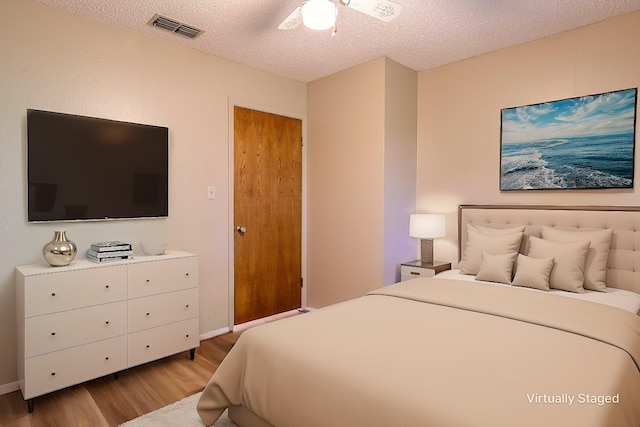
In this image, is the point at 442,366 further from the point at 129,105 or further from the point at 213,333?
the point at 129,105

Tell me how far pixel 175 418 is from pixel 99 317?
86 centimetres

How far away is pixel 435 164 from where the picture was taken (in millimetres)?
3863

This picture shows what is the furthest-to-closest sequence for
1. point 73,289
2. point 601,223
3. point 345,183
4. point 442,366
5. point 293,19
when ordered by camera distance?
point 345,183, point 601,223, point 73,289, point 293,19, point 442,366

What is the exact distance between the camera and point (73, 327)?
7.79ft

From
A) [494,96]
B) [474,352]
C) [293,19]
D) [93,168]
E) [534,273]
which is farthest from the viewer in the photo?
[494,96]

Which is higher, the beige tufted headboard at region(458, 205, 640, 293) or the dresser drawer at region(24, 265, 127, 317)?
the beige tufted headboard at region(458, 205, 640, 293)

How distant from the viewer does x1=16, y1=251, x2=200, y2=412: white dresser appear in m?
2.24

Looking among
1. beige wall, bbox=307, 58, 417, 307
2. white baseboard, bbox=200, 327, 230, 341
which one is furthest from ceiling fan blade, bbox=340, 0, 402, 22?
white baseboard, bbox=200, 327, 230, 341

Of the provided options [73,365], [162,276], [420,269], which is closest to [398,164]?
[420,269]

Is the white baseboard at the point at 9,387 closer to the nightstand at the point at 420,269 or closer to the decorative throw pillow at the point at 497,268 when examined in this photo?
the nightstand at the point at 420,269

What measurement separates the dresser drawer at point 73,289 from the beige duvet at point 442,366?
1062 mm

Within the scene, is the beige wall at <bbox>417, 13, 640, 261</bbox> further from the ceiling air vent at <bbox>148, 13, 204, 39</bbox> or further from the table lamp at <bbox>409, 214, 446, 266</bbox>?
the ceiling air vent at <bbox>148, 13, 204, 39</bbox>

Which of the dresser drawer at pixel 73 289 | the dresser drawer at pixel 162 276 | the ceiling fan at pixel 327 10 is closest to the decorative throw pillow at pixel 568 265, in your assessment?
the ceiling fan at pixel 327 10

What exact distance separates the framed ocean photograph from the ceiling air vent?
2691 millimetres
